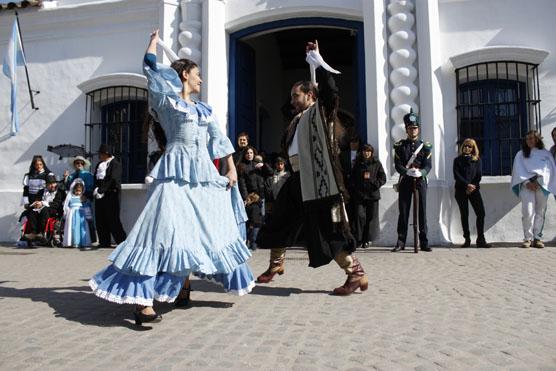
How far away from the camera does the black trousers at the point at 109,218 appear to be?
29.8ft

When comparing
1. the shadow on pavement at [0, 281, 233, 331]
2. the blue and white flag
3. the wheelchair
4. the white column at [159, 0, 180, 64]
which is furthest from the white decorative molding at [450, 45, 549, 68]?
the blue and white flag

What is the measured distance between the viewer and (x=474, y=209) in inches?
320

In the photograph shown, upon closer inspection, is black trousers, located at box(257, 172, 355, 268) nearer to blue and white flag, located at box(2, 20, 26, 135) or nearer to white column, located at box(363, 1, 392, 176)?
white column, located at box(363, 1, 392, 176)

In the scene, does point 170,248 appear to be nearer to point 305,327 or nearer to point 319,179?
point 305,327

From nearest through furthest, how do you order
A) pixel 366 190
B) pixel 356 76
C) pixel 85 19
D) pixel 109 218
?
pixel 366 190, pixel 109 218, pixel 356 76, pixel 85 19

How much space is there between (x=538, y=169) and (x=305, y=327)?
19.7ft

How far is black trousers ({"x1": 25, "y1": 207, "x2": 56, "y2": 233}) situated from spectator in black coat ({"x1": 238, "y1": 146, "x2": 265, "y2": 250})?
12.7 ft

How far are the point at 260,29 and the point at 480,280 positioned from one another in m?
6.80

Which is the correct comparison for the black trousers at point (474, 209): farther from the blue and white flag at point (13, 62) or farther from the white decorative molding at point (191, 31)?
the blue and white flag at point (13, 62)

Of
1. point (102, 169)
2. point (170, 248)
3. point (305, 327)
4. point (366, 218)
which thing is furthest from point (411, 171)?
point (102, 169)

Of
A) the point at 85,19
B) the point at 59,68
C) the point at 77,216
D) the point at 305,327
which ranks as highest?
the point at 85,19

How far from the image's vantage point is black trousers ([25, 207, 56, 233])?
950cm

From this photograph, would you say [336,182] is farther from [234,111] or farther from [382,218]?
[234,111]

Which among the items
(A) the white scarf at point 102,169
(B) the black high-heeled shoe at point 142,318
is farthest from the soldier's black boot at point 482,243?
(A) the white scarf at point 102,169
